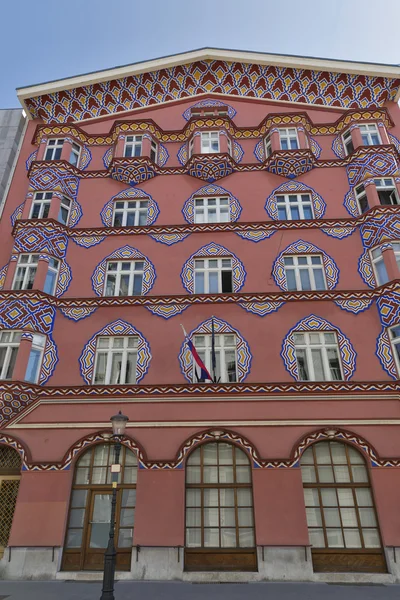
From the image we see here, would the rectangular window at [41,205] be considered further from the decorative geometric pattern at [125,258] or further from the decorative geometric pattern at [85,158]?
the decorative geometric pattern at [125,258]

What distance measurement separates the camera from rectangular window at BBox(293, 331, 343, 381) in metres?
17.5

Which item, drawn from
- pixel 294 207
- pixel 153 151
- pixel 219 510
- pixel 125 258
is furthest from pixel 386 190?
pixel 219 510

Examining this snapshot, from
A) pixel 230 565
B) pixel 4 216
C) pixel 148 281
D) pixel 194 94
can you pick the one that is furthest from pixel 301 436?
pixel 194 94

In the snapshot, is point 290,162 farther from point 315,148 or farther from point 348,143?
point 348,143

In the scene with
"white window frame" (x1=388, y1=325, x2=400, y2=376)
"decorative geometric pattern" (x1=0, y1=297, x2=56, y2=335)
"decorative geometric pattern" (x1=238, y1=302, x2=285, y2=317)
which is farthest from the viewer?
"decorative geometric pattern" (x1=238, y1=302, x2=285, y2=317)

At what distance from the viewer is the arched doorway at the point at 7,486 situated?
1582 centimetres

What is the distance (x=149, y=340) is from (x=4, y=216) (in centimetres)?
1067

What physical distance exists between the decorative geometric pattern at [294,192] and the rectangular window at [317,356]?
635 centimetres

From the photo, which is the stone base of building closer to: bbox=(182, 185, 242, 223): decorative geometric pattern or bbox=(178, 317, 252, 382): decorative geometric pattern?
bbox=(178, 317, 252, 382): decorative geometric pattern

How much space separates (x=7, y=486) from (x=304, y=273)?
15.1 meters

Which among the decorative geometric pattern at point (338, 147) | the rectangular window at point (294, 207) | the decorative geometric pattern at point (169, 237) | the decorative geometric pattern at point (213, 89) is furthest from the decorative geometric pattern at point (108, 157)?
the decorative geometric pattern at point (338, 147)

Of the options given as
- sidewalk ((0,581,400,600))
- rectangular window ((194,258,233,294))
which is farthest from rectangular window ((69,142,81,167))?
sidewalk ((0,581,400,600))

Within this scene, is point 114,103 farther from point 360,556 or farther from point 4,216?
point 360,556

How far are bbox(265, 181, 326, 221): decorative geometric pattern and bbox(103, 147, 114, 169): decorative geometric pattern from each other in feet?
30.0
